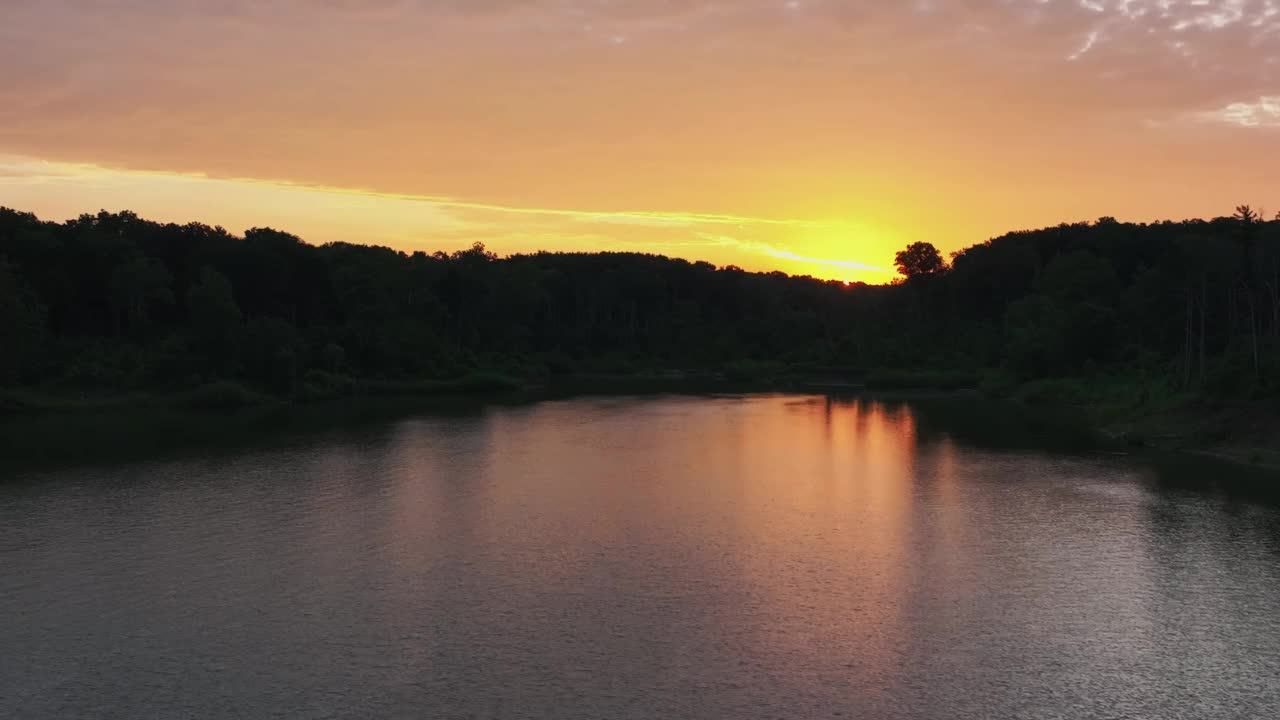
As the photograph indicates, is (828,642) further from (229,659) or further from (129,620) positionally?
(129,620)

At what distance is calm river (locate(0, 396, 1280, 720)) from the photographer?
16.4m

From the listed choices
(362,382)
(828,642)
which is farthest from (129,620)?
(362,382)

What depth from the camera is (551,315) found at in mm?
165250

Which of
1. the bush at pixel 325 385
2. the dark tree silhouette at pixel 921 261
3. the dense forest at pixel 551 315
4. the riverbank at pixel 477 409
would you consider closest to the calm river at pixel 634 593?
the riverbank at pixel 477 409

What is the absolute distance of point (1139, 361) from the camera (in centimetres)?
7725

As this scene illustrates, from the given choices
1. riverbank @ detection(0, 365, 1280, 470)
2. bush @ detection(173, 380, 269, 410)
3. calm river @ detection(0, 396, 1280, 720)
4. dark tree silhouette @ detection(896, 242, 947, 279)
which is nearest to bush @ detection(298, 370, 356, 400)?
riverbank @ detection(0, 365, 1280, 470)

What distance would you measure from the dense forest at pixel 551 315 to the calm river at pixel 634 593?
953 inches

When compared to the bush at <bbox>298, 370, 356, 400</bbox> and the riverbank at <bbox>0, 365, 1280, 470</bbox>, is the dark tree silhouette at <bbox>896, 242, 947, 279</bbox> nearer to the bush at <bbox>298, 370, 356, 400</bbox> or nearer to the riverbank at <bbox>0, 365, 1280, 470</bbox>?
the riverbank at <bbox>0, 365, 1280, 470</bbox>

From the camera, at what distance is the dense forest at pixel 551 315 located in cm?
6931

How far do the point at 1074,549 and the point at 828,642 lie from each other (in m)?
10.9

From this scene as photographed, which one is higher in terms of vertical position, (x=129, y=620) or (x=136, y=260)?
(x=136, y=260)

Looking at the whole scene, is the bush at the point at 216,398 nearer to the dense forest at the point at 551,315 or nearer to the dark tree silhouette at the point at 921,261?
the dense forest at the point at 551,315

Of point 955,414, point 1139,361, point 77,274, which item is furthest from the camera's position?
point 77,274

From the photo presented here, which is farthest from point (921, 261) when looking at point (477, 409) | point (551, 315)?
point (477, 409)
